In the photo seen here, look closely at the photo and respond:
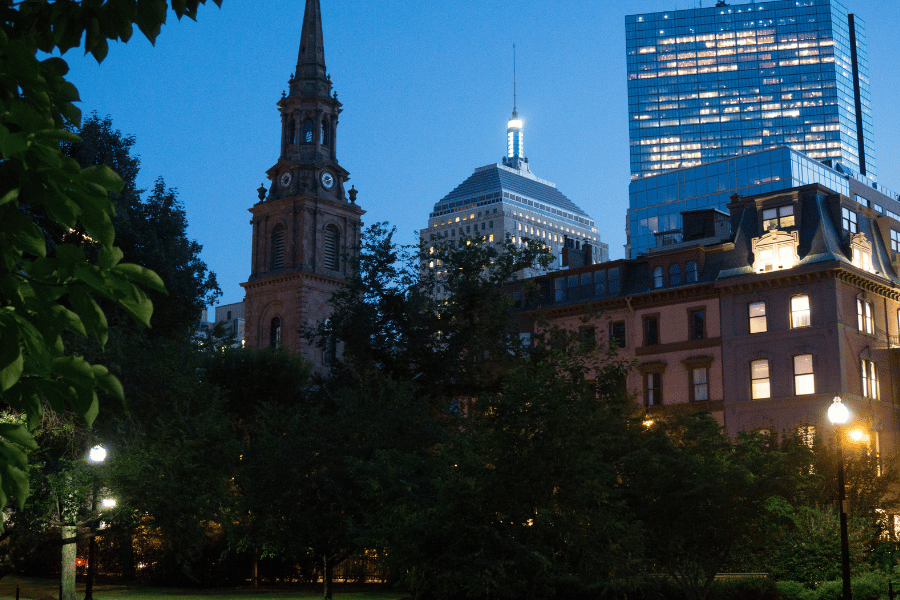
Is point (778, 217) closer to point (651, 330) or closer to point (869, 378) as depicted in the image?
point (651, 330)

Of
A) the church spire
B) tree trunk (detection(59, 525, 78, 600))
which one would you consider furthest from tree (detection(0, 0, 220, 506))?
the church spire

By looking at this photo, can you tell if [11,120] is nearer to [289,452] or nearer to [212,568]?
[289,452]

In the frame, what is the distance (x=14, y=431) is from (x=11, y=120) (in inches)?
51.5

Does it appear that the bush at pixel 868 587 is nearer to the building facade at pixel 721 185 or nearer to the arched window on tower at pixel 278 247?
the arched window on tower at pixel 278 247

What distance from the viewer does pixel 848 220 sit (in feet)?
191

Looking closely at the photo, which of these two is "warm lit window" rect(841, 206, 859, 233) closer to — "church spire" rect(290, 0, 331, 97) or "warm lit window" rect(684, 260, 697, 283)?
"warm lit window" rect(684, 260, 697, 283)

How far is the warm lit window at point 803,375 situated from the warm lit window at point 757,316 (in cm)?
268

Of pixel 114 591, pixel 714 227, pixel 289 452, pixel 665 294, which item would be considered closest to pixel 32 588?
pixel 114 591

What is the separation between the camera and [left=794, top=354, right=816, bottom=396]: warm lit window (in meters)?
55.2

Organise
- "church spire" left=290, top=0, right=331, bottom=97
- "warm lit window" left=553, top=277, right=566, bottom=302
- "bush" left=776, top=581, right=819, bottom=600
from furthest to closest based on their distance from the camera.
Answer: "church spire" left=290, top=0, right=331, bottom=97, "warm lit window" left=553, top=277, right=566, bottom=302, "bush" left=776, top=581, right=819, bottom=600

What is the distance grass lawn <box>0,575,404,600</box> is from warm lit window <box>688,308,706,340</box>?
26.7 metres

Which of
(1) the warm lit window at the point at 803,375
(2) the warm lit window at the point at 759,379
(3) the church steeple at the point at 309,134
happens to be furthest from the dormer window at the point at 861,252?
(3) the church steeple at the point at 309,134

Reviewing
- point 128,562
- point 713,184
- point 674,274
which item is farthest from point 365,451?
point 713,184

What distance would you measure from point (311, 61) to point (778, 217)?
59.9 m
